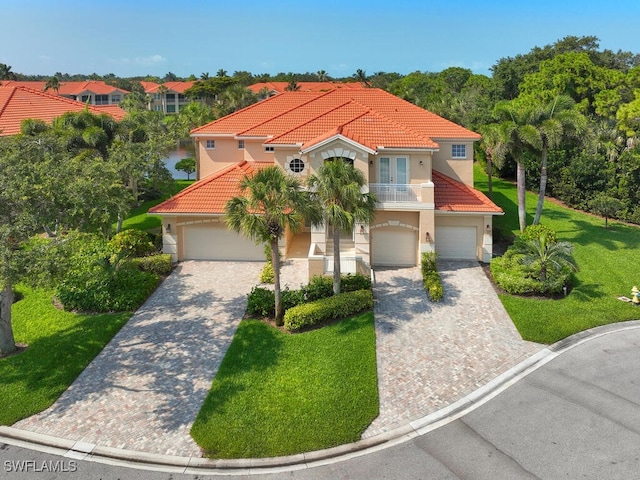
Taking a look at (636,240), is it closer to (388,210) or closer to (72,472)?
(388,210)

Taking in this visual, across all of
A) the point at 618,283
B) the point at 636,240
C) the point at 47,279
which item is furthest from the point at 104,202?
the point at 636,240

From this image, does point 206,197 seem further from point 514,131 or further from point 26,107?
point 26,107

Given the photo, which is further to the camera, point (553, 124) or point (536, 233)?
point (553, 124)

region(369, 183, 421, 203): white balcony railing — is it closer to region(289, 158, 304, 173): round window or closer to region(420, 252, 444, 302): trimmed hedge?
region(420, 252, 444, 302): trimmed hedge

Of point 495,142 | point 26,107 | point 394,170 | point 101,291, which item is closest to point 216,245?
point 101,291

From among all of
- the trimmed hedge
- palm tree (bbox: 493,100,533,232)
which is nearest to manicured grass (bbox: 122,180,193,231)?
the trimmed hedge

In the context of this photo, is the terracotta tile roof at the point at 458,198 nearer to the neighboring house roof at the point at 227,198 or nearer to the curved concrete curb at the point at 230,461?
the neighboring house roof at the point at 227,198
